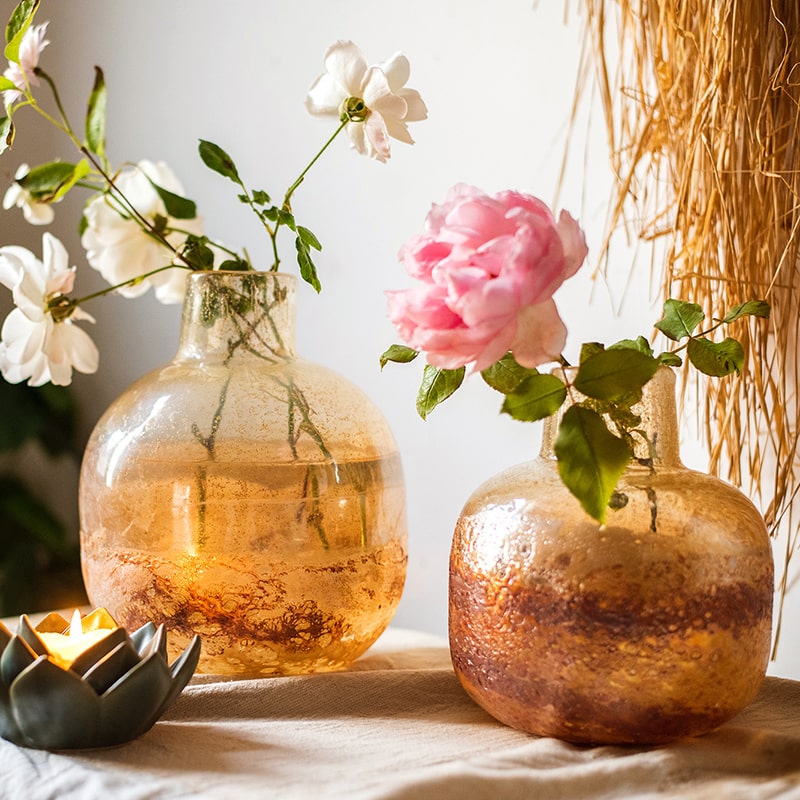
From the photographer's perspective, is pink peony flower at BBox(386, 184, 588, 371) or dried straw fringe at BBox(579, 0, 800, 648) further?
dried straw fringe at BBox(579, 0, 800, 648)

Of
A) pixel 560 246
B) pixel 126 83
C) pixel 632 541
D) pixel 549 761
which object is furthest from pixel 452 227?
pixel 126 83

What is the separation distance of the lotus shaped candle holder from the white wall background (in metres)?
0.51

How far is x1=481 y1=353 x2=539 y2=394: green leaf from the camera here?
625mm

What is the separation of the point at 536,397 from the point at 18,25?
0.50 meters

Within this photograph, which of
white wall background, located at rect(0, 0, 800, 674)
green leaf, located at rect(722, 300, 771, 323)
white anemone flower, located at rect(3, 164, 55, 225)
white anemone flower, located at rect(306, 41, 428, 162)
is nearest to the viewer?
green leaf, located at rect(722, 300, 771, 323)

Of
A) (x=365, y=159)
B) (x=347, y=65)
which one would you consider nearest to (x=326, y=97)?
(x=347, y=65)

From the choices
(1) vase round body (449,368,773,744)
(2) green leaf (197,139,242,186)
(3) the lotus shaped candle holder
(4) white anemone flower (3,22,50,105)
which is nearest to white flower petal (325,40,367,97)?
(2) green leaf (197,139,242,186)

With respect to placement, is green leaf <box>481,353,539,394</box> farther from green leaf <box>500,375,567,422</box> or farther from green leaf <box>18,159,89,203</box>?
green leaf <box>18,159,89,203</box>

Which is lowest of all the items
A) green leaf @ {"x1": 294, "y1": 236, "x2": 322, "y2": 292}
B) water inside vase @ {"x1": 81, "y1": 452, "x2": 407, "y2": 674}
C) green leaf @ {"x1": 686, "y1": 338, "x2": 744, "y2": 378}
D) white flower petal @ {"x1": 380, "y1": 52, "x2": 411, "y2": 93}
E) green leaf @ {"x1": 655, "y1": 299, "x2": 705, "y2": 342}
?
water inside vase @ {"x1": 81, "y1": 452, "x2": 407, "y2": 674}

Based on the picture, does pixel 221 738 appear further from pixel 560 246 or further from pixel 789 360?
pixel 789 360

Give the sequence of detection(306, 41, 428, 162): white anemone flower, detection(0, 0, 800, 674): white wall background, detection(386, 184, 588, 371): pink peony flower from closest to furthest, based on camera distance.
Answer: detection(386, 184, 588, 371): pink peony flower, detection(306, 41, 428, 162): white anemone flower, detection(0, 0, 800, 674): white wall background

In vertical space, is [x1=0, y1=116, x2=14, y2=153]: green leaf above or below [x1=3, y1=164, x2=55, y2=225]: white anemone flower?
above

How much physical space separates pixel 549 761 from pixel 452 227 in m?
0.32

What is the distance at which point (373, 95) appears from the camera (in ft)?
2.43
